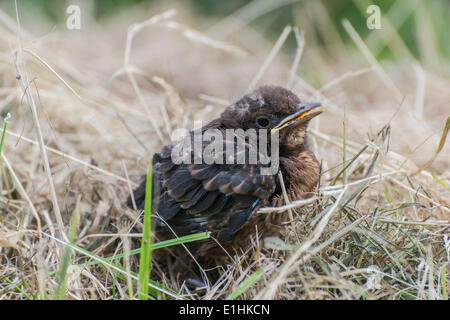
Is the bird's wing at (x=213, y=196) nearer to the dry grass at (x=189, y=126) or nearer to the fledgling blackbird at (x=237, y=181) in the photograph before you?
the fledgling blackbird at (x=237, y=181)

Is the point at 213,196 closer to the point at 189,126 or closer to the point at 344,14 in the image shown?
the point at 189,126

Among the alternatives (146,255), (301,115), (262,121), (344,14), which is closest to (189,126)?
(262,121)

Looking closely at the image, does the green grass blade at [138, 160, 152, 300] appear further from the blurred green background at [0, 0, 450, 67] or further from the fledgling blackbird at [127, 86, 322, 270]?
the blurred green background at [0, 0, 450, 67]

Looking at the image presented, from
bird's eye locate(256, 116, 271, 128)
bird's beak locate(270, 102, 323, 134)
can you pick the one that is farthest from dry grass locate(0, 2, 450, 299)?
bird's eye locate(256, 116, 271, 128)

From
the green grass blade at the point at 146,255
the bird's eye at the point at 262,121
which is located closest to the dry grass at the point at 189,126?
the green grass blade at the point at 146,255

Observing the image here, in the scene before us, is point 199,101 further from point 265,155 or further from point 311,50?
point 265,155

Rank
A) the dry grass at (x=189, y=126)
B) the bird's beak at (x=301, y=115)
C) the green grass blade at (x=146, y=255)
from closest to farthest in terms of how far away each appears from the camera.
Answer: the green grass blade at (x=146, y=255) → the dry grass at (x=189, y=126) → the bird's beak at (x=301, y=115)
